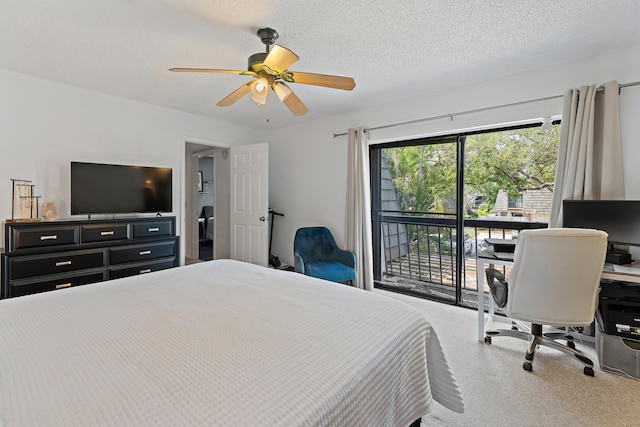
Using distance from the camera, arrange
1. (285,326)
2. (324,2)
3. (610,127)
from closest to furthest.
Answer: (285,326) < (324,2) < (610,127)

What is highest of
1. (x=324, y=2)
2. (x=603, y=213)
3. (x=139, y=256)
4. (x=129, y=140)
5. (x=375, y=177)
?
(x=324, y=2)

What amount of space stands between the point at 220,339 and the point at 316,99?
3032 mm

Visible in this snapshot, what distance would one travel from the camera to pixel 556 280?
2.00 m

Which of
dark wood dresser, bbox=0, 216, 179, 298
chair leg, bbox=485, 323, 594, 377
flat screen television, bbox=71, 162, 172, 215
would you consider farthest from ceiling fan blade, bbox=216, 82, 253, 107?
chair leg, bbox=485, 323, 594, 377

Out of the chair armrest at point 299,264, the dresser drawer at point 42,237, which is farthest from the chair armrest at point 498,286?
the dresser drawer at point 42,237

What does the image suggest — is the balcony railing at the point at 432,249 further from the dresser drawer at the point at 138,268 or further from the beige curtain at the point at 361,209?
the dresser drawer at the point at 138,268

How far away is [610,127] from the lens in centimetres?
230

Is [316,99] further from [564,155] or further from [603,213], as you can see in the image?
[603,213]

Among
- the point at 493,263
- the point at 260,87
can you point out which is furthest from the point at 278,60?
the point at 493,263

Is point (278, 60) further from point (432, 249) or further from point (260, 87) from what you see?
point (432, 249)

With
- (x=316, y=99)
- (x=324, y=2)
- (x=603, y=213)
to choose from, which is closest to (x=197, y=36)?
(x=324, y=2)

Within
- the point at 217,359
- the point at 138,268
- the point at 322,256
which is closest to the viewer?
the point at 217,359

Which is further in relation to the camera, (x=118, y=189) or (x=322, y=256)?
(x=322, y=256)

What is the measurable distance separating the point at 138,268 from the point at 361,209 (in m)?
2.63
